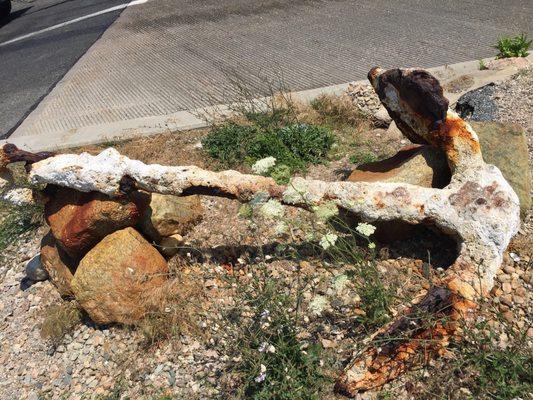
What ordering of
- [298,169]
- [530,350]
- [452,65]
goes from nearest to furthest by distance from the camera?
[530,350] → [298,169] → [452,65]

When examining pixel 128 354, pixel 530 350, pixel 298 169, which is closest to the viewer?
pixel 530 350

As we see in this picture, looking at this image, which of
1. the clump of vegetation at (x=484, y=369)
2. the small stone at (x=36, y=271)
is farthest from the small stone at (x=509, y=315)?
the small stone at (x=36, y=271)

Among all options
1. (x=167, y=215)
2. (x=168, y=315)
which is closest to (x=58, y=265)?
(x=167, y=215)

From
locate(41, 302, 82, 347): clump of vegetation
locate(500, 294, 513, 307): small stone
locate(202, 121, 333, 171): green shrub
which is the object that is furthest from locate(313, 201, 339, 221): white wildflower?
locate(41, 302, 82, 347): clump of vegetation

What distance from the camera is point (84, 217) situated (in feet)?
11.2

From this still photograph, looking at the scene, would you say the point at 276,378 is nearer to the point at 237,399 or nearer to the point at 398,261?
the point at 237,399

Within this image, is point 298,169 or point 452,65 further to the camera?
point 452,65

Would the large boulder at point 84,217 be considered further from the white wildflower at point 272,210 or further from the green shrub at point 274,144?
the green shrub at point 274,144

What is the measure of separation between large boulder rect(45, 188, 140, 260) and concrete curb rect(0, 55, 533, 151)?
2406mm

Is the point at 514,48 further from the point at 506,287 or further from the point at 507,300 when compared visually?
the point at 507,300

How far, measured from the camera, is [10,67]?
32.4 ft

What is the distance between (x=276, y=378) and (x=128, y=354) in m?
1.12

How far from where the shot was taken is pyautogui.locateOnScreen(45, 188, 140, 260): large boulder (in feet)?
11.2

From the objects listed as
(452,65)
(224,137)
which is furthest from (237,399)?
(452,65)
